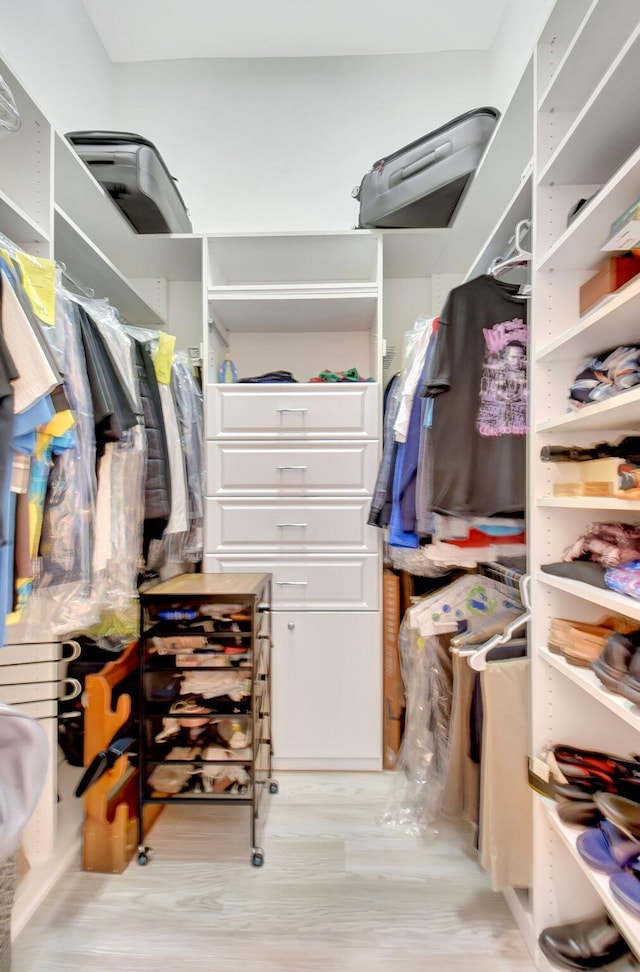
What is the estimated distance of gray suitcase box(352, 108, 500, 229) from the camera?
147 centimetres

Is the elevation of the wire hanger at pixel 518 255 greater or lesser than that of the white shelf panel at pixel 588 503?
greater

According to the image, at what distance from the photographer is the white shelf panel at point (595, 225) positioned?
0.71 meters

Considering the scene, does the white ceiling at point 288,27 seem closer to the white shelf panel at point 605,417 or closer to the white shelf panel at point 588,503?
the white shelf panel at point 605,417

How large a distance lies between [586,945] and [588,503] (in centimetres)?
92

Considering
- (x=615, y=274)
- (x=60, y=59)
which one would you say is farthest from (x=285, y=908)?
(x=60, y=59)

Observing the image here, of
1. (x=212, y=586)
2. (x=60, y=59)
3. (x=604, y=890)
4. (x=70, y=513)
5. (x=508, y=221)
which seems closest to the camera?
(x=604, y=890)

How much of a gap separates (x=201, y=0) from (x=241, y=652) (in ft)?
8.83

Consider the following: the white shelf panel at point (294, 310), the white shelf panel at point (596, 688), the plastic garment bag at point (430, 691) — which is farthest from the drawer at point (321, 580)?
the white shelf panel at point (294, 310)

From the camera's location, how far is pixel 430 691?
1453 mm

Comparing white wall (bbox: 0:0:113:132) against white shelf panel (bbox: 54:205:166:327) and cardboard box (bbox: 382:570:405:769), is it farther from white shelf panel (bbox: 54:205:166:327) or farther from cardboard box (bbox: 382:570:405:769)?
cardboard box (bbox: 382:570:405:769)

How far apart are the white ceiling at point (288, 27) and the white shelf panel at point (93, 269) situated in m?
1.19

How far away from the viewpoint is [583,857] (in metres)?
0.79

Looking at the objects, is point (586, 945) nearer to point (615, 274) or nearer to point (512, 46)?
point (615, 274)

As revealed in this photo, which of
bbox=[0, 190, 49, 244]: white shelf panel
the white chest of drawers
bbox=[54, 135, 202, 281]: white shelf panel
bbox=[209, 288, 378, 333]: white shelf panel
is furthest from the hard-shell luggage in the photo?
the white chest of drawers
